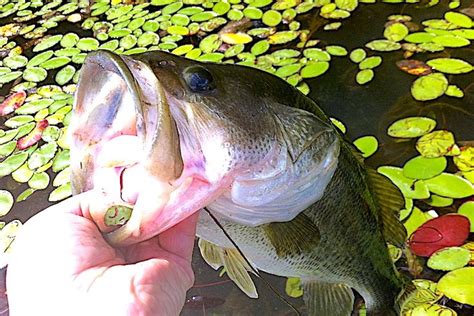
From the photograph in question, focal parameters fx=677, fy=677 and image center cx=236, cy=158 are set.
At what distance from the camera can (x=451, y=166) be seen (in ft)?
5.22

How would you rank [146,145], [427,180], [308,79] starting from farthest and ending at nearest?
1. [308,79]
2. [427,180]
3. [146,145]

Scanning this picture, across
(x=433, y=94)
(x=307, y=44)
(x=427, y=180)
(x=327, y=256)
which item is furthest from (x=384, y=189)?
(x=307, y=44)

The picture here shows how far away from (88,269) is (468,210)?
0.96 metres

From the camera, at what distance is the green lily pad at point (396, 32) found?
197 cm

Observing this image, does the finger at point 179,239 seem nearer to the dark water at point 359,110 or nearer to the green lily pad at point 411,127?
the dark water at point 359,110

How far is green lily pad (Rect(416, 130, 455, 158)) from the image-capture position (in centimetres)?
161

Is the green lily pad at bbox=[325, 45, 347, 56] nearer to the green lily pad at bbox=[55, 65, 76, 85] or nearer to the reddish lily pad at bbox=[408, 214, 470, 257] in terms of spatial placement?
the reddish lily pad at bbox=[408, 214, 470, 257]

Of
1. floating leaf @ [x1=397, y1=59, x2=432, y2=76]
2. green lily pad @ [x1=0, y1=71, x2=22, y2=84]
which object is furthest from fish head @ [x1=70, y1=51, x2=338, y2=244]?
green lily pad @ [x1=0, y1=71, x2=22, y2=84]

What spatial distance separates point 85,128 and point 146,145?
132 millimetres

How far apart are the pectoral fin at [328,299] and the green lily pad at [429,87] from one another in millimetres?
720

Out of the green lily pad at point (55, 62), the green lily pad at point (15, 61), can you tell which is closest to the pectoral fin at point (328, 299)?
the green lily pad at point (55, 62)

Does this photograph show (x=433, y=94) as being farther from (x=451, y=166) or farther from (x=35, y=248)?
(x=35, y=248)

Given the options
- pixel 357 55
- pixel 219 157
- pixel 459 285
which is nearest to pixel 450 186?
pixel 459 285

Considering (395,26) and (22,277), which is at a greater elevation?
(22,277)
